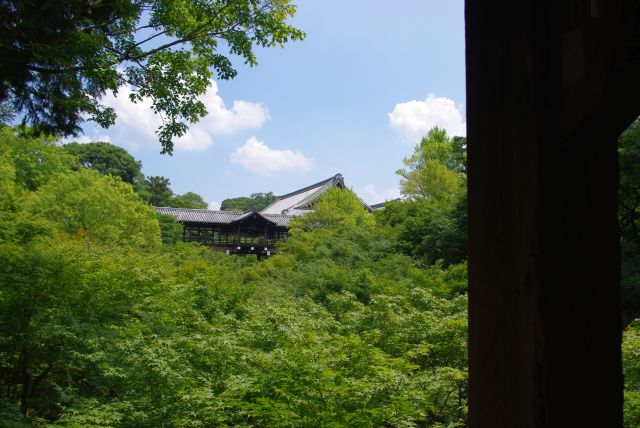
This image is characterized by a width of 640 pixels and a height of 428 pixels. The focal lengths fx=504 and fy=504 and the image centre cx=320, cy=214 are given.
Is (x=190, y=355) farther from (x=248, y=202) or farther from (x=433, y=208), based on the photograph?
(x=248, y=202)

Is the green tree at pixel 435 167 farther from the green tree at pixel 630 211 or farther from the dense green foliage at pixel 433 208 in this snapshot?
the green tree at pixel 630 211

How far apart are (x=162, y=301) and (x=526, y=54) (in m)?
7.61

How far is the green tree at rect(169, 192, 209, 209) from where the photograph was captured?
50541mm

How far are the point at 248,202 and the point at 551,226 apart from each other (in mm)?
81907

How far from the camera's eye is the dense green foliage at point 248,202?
256 feet

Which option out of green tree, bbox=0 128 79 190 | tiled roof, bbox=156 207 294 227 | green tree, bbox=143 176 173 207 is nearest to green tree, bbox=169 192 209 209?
green tree, bbox=143 176 173 207

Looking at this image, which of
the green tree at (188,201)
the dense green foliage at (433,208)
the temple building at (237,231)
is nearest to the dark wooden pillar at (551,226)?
the dense green foliage at (433,208)

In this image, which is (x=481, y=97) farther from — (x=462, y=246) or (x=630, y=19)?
(x=462, y=246)

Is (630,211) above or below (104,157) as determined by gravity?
below

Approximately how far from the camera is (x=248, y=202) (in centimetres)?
8188

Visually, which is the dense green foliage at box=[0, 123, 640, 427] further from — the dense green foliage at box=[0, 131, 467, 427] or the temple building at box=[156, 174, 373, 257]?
the temple building at box=[156, 174, 373, 257]

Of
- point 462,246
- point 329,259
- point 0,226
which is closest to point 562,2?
point 0,226

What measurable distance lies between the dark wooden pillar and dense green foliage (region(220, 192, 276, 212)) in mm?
75763

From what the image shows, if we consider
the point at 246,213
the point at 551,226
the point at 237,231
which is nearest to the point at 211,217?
the point at 246,213
